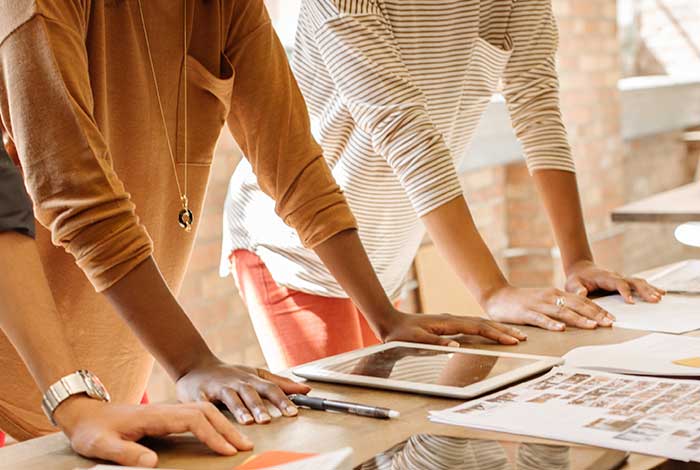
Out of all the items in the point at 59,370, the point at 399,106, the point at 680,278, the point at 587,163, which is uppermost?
the point at 399,106

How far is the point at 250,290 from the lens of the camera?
1.92 metres

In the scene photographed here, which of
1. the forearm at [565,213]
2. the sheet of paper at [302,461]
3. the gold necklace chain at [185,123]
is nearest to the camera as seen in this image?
the sheet of paper at [302,461]

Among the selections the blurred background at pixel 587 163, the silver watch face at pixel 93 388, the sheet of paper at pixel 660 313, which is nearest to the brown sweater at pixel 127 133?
the silver watch face at pixel 93 388

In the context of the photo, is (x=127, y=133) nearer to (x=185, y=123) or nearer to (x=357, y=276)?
(x=185, y=123)

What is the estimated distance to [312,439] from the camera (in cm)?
100

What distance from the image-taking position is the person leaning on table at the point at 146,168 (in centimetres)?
112

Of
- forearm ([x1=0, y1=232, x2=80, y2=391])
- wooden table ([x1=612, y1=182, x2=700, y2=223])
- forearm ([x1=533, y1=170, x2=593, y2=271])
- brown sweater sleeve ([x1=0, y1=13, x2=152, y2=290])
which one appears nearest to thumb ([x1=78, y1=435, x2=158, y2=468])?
forearm ([x1=0, y1=232, x2=80, y2=391])

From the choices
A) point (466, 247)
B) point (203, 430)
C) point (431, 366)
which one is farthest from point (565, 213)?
point (203, 430)

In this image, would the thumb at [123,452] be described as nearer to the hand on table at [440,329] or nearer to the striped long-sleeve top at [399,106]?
the hand on table at [440,329]

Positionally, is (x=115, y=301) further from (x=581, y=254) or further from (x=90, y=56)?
(x=581, y=254)

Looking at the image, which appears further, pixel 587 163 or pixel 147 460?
pixel 587 163

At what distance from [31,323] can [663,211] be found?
2216 millimetres

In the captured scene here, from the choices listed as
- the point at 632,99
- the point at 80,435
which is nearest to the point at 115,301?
the point at 80,435

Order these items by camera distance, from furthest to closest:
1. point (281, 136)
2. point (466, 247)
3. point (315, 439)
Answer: point (466, 247), point (281, 136), point (315, 439)
